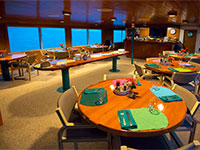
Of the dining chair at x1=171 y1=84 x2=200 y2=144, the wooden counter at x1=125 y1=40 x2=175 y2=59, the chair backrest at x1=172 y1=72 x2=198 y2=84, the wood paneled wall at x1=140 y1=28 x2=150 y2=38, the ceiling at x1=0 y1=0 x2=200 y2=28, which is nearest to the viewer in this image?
the dining chair at x1=171 y1=84 x2=200 y2=144

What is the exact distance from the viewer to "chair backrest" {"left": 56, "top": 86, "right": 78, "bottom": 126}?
5.01ft

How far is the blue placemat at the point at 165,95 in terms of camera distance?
5.79 ft

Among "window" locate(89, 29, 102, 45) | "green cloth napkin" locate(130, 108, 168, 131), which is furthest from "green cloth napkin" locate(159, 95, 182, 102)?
"window" locate(89, 29, 102, 45)

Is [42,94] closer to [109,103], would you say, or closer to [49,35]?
[109,103]

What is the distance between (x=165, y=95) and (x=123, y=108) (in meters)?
0.65

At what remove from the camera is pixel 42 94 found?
387 cm

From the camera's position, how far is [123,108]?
63.5 inches

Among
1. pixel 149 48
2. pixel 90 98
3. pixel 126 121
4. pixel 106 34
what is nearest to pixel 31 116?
pixel 90 98

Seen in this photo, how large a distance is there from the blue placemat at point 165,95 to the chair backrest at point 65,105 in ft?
3.56

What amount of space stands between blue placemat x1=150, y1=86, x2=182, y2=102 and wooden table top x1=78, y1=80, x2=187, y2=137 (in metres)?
0.05

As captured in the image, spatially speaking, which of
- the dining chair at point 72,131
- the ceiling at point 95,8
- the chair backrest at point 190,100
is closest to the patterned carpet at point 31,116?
the dining chair at point 72,131

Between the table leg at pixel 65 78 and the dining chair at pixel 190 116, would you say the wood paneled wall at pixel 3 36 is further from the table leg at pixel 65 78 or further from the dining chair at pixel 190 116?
the dining chair at pixel 190 116

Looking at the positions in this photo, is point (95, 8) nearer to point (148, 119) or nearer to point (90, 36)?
point (148, 119)

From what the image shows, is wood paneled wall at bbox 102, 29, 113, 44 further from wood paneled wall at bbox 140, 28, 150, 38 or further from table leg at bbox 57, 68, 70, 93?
table leg at bbox 57, 68, 70, 93
